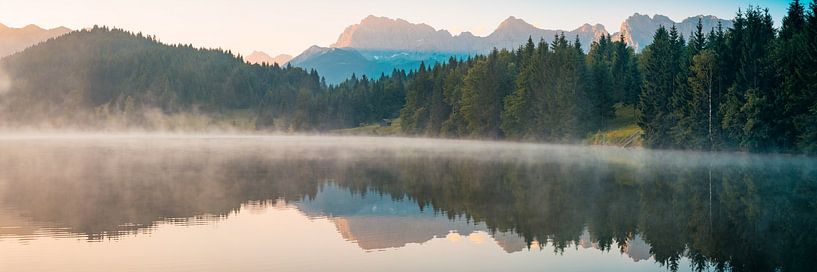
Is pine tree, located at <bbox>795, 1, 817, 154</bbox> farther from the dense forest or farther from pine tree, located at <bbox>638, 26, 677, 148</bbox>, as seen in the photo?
pine tree, located at <bbox>638, 26, 677, 148</bbox>

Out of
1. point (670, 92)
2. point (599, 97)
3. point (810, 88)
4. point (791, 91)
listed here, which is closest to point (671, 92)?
point (670, 92)

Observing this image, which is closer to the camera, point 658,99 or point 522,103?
point 658,99

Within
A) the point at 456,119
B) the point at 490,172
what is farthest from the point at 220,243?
the point at 456,119

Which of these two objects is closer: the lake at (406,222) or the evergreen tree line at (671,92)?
the lake at (406,222)

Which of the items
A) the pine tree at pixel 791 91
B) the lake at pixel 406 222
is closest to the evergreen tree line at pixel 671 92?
the pine tree at pixel 791 91

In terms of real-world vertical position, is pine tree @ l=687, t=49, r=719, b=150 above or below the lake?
above

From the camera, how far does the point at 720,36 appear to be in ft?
322

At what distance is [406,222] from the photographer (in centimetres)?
3150

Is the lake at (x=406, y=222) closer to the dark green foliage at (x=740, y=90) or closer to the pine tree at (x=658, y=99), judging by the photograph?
the dark green foliage at (x=740, y=90)

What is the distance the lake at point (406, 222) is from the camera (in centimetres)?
2259

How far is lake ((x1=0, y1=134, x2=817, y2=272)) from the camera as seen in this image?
22.6m

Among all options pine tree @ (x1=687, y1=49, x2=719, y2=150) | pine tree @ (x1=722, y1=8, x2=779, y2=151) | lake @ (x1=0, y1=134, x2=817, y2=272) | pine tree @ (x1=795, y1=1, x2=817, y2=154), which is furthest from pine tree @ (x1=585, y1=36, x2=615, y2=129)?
lake @ (x1=0, y1=134, x2=817, y2=272)

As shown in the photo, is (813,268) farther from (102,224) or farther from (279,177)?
(279,177)

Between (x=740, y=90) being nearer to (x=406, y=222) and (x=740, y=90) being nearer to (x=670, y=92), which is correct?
(x=670, y=92)
